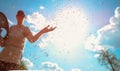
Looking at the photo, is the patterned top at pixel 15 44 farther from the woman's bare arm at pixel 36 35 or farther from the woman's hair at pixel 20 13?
the woman's hair at pixel 20 13

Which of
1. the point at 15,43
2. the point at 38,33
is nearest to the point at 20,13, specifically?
the point at 38,33

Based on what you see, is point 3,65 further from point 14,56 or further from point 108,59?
point 108,59

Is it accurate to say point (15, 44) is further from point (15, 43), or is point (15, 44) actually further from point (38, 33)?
point (38, 33)

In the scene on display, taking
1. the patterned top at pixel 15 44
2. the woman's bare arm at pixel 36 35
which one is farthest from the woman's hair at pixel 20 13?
the woman's bare arm at pixel 36 35

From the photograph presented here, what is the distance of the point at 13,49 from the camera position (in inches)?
210

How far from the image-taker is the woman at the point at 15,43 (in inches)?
203

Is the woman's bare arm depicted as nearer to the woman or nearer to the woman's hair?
the woman

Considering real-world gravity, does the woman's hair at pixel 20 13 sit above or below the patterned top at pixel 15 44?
above

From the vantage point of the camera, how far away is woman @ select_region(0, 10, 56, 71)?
16.9 ft

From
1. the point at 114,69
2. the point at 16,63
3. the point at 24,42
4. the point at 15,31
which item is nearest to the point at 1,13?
the point at 15,31

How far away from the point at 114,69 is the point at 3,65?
6735cm

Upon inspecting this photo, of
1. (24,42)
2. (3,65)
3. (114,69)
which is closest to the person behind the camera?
(3,65)

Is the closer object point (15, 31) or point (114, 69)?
point (15, 31)

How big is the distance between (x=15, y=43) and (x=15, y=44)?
0.03 m
